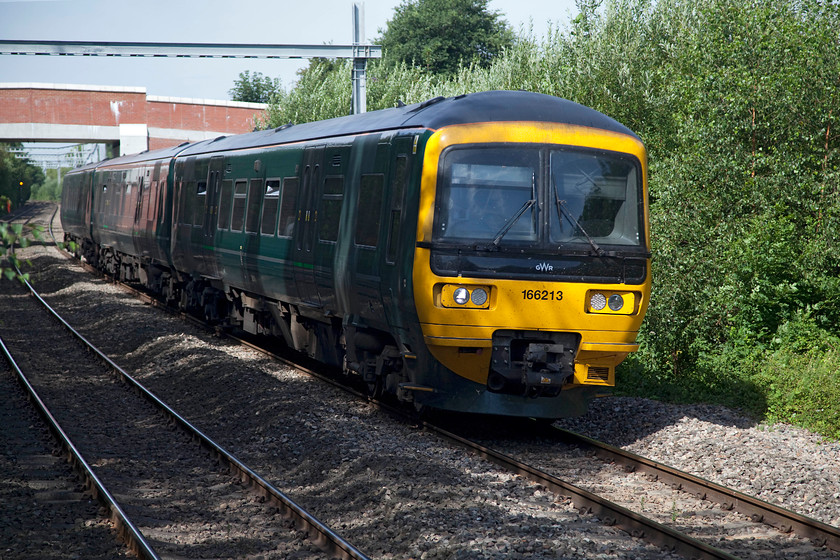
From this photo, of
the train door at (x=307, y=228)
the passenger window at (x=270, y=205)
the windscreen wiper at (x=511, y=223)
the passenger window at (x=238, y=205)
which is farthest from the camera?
the passenger window at (x=238, y=205)

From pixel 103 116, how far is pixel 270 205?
1428 inches

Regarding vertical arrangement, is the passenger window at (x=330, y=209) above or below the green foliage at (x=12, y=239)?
above

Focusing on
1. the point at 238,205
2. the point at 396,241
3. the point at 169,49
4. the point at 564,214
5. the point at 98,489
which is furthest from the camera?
the point at 169,49

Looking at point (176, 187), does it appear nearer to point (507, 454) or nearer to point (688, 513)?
point (507, 454)

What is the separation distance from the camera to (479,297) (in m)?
8.12

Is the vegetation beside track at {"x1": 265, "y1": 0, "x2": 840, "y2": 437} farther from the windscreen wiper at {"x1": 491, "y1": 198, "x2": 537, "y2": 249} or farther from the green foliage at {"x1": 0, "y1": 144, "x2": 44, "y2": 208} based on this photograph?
the green foliage at {"x1": 0, "y1": 144, "x2": 44, "y2": 208}

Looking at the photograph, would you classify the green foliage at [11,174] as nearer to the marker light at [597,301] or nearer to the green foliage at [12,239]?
the marker light at [597,301]

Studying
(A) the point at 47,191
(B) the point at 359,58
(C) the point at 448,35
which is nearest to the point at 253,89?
(C) the point at 448,35

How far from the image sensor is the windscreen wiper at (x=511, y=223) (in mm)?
8070

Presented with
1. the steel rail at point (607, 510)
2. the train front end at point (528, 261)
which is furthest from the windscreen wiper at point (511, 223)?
the steel rail at point (607, 510)

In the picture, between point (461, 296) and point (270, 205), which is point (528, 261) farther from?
point (270, 205)

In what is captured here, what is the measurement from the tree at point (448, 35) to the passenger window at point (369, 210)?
155 feet

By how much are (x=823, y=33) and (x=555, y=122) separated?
6.31 m

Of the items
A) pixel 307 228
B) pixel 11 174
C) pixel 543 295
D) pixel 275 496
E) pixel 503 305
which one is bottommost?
pixel 275 496
